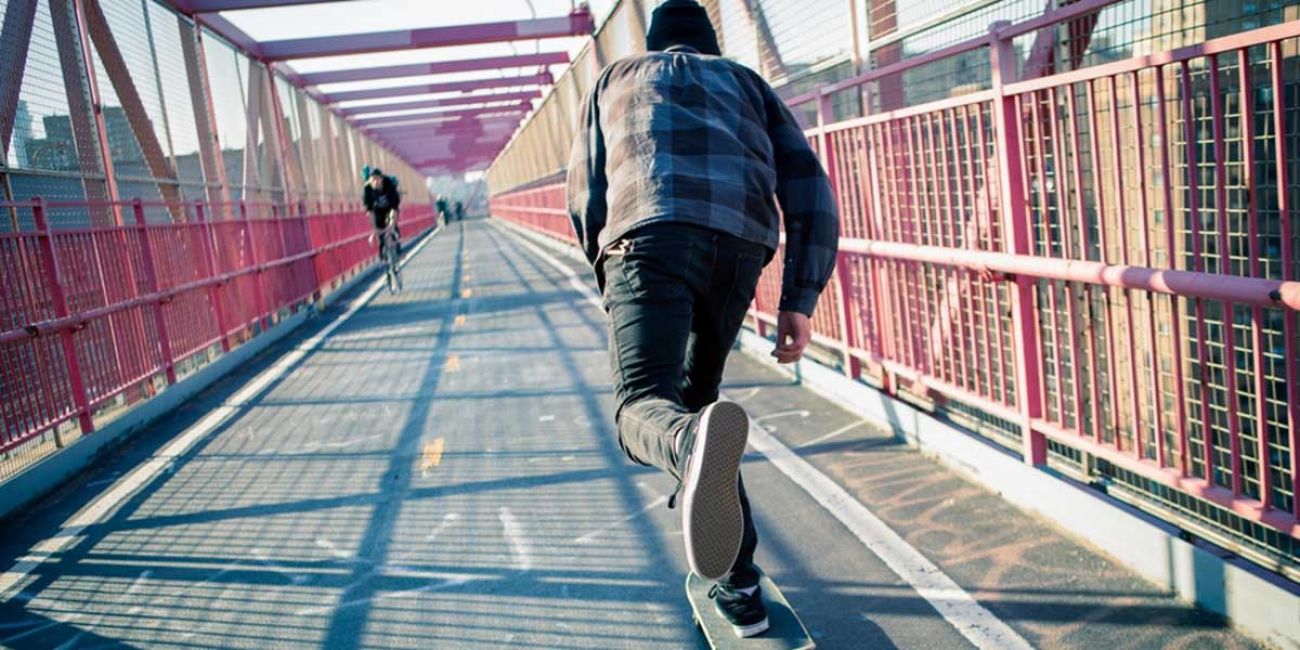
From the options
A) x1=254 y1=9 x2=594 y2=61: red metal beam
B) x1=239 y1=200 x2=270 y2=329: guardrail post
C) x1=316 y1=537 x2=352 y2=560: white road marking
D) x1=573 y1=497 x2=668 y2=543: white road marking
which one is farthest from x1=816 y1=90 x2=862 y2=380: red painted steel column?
x1=254 y1=9 x2=594 y2=61: red metal beam

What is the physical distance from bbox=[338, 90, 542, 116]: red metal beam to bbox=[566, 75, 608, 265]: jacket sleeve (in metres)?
33.7

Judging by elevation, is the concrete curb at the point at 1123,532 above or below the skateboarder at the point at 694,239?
below

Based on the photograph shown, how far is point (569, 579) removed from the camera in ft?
12.6

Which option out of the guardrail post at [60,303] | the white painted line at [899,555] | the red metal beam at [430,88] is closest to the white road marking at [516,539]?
the white painted line at [899,555]

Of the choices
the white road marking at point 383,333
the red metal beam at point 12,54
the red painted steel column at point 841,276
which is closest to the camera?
the red painted steel column at point 841,276

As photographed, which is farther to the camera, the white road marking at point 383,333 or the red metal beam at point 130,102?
the white road marking at point 383,333

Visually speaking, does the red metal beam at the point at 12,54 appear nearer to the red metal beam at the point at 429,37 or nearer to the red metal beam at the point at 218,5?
the red metal beam at the point at 218,5

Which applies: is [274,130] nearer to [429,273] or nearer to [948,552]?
[429,273]

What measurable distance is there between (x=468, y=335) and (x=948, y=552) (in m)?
8.15

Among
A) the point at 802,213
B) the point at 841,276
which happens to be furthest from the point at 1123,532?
the point at 841,276

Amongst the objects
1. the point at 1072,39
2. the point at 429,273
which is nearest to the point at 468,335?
the point at 1072,39

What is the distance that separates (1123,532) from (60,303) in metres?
7.03

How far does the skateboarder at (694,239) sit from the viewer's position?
240 centimetres

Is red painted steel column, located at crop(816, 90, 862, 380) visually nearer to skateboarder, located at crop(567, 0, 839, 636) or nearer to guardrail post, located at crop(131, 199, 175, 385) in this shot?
skateboarder, located at crop(567, 0, 839, 636)
